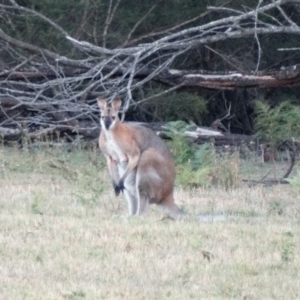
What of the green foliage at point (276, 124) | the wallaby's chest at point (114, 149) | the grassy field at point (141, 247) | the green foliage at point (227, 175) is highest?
the wallaby's chest at point (114, 149)

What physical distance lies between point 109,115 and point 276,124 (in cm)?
443

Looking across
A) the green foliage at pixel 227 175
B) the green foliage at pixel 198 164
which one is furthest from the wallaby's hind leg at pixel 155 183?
the green foliage at pixel 227 175

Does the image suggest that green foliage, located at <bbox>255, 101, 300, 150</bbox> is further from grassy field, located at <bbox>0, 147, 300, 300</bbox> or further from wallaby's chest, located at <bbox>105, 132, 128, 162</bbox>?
wallaby's chest, located at <bbox>105, 132, 128, 162</bbox>

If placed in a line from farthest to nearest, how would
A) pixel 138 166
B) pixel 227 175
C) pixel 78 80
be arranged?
pixel 78 80 < pixel 227 175 < pixel 138 166

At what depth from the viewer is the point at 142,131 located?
33.6ft

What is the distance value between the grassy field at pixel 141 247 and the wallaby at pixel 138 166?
20 cm

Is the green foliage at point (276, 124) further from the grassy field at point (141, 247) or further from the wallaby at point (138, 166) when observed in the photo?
the wallaby at point (138, 166)

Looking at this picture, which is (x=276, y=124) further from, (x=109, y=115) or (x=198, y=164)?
(x=109, y=115)

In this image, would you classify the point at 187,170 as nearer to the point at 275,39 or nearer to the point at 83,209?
the point at 83,209

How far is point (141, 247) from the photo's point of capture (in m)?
7.56

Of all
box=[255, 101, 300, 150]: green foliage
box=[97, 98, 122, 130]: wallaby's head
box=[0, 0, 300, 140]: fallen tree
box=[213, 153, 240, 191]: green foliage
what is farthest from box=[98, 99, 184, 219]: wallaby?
box=[255, 101, 300, 150]: green foliage

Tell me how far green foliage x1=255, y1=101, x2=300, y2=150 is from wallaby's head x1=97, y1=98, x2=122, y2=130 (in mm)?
3744

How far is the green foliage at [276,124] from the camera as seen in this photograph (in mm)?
13852

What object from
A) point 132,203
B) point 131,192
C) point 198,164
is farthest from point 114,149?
point 198,164
